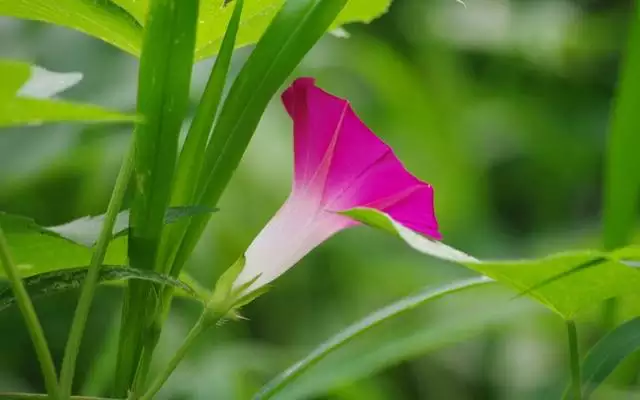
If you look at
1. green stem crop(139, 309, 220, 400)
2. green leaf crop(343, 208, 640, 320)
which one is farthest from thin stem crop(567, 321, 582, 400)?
green stem crop(139, 309, 220, 400)

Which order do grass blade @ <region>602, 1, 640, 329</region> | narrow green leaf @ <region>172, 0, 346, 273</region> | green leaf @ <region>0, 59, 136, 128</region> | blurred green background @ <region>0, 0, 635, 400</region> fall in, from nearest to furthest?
1. green leaf @ <region>0, 59, 136, 128</region>
2. narrow green leaf @ <region>172, 0, 346, 273</region>
3. grass blade @ <region>602, 1, 640, 329</region>
4. blurred green background @ <region>0, 0, 635, 400</region>

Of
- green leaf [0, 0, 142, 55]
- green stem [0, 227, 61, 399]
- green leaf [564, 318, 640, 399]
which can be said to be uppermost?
green leaf [0, 0, 142, 55]

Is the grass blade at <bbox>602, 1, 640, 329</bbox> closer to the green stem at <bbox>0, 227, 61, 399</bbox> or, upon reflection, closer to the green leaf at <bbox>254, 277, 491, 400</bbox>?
the green leaf at <bbox>254, 277, 491, 400</bbox>

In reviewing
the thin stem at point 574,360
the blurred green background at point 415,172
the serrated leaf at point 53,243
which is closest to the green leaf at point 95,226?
the serrated leaf at point 53,243

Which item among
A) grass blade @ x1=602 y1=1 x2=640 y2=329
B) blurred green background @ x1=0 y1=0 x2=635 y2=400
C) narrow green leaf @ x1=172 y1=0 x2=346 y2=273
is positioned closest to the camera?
narrow green leaf @ x1=172 y1=0 x2=346 y2=273

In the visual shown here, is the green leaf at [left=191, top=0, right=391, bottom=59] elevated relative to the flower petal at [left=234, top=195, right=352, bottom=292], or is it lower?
elevated

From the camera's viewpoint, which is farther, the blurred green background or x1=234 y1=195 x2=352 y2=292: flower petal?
the blurred green background

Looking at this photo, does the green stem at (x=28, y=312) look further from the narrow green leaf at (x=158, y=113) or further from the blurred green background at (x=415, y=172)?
the blurred green background at (x=415, y=172)

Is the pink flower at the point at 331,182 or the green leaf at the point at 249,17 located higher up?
the green leaf at the point at 249,17
